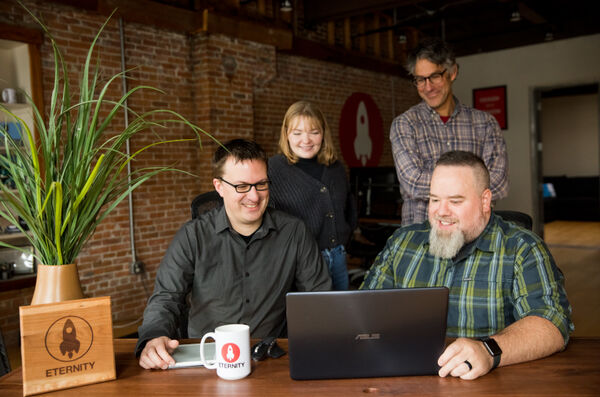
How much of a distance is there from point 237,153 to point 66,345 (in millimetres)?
855

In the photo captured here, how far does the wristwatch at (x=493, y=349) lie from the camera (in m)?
1.24

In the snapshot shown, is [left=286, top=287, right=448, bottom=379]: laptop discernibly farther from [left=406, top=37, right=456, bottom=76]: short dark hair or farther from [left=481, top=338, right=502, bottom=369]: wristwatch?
[left=406, top=37, right=456, bottom=76]: short dark hair

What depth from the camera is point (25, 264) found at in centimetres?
439

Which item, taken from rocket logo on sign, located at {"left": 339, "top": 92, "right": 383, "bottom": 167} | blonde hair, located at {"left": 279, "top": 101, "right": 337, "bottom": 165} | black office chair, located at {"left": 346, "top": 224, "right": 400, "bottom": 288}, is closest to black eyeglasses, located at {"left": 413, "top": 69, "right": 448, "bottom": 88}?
blonde hair, located at {"left": 279, "top": 101, "right": 337, "bottom": 165}

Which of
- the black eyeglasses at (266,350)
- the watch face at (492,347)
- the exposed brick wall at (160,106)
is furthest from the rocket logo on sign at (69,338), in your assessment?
the exposed brick wall at (160,106)

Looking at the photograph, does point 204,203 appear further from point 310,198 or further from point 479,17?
point 479,17

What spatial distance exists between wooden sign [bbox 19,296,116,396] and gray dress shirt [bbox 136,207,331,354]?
0.57 m

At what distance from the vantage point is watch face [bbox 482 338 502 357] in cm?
124

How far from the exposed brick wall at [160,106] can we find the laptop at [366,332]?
11.5 ft

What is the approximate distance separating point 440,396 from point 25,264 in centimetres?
422

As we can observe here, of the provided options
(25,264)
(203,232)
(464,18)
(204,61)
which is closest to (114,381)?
(203,232)

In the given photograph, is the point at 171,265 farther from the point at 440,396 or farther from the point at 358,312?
the point at 440,396

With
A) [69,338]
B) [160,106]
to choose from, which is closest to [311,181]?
[69,338]

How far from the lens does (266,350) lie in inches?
55.1
